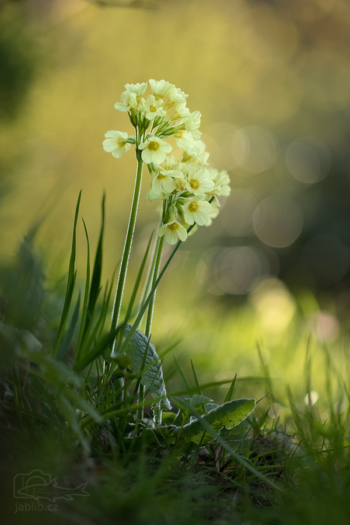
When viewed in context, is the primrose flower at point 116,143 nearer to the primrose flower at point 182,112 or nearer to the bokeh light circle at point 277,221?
the primrose flower at point 182,112

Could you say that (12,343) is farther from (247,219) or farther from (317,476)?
(247,219)

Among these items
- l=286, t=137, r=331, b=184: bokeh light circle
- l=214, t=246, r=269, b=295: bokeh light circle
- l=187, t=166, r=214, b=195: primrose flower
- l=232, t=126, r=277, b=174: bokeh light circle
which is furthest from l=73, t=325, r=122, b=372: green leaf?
l=232, t=126, r=277, b=174: bokeh light circle

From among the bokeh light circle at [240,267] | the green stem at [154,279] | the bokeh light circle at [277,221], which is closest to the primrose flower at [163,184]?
the green stem at [154,279]

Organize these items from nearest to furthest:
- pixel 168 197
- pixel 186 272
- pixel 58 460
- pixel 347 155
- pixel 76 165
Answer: pixel 58 460 < pixel 168 197 < pixel 186 272 < pixel 76 165 < pixel 347 155

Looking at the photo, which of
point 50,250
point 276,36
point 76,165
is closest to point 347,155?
point 276,36

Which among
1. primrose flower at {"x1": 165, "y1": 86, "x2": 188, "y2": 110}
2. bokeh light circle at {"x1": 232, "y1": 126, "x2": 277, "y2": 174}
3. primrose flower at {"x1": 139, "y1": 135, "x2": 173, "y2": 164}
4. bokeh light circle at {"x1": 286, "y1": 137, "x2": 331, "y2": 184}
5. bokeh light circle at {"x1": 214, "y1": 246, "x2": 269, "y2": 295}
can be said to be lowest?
primrose flower at {"x1": 139, "y1": 135, "x2": 173, "y2": 164}

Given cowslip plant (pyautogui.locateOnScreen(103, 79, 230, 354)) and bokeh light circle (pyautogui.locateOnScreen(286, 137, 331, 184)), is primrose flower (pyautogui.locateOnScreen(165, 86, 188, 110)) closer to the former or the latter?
cowslip plant (pyautogui.locateOnScreen(103, 79, 230, 354))
